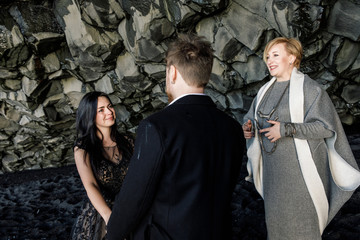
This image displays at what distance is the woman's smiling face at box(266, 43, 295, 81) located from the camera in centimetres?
177

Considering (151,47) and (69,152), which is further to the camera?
(69,152)

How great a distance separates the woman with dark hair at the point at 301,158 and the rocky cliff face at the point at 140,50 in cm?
309

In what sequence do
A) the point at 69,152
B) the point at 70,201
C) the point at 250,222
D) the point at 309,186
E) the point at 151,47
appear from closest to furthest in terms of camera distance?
the point at 309,186
the point at 250,222
the point at 70,201
the point at 151,47
the point at 69,152

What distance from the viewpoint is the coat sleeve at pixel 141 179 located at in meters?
0.93

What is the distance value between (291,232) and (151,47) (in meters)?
4.86

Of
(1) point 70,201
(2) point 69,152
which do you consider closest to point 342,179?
(1) point 70,201

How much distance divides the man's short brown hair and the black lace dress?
1.25m

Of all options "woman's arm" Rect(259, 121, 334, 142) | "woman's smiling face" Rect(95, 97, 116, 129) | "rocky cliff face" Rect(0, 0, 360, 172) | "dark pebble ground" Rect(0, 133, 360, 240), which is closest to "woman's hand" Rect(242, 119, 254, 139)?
"woman's arm" Rect(259, 121, 334, 142)

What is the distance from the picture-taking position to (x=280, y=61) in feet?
5.83

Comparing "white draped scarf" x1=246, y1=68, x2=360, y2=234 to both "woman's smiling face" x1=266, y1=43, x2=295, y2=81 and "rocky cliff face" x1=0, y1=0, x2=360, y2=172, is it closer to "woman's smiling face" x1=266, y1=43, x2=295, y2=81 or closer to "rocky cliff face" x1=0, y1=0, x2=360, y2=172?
"woman's smiling face" x1=266, y1=43, x2=295, y2=81

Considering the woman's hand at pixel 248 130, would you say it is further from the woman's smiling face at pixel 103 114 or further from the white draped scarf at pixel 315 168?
the woman's smiling face at pixel 103 114

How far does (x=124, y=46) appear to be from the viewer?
242 inches

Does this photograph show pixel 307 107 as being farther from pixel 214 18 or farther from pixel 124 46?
pixel 124 46

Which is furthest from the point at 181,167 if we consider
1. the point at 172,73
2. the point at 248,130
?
the point at 248,130
